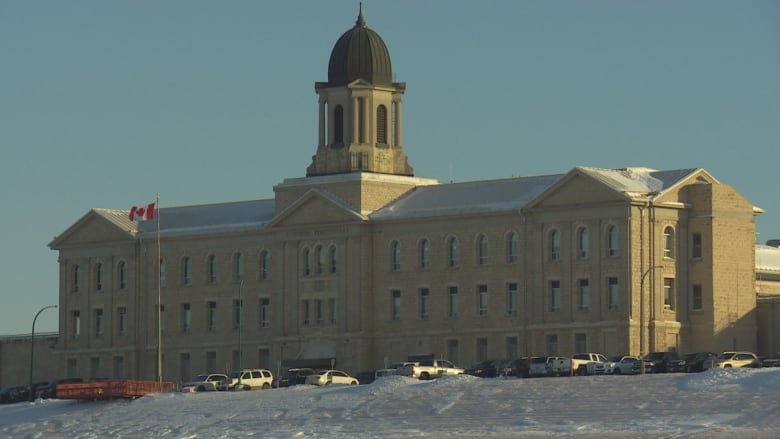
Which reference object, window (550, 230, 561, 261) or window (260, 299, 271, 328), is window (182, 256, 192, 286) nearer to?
window (260, 299, 271, 328)

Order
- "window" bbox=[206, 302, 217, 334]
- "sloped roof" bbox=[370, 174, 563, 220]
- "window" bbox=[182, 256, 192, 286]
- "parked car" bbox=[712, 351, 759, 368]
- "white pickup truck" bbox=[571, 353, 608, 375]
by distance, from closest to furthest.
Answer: "parked car" bbox=[712, 351, 759, 368] → "white pickup truck" bbox=[571, 353, 608, 375] → "sloped roof" bbox=[370, 174, 563, 220] → "window" bbox=[206, 302, 217, 334] → "window" bbox=[182, 256, 192, 286]

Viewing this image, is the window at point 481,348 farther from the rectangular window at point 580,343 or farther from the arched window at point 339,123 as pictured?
the arched window at point 339,123

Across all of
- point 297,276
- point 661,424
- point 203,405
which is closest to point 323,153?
point 297,276

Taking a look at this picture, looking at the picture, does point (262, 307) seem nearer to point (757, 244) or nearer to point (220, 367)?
point (220, 367)

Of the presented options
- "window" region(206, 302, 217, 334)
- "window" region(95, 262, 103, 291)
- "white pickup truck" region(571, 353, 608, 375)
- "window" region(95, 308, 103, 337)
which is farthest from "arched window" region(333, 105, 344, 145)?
"white pickup truck" region(571, 353, 608, 375)

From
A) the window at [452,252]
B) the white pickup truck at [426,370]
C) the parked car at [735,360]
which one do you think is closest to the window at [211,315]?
the window at [452,252]

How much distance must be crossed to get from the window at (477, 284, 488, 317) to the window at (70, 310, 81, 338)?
1152 inches

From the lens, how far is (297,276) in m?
160

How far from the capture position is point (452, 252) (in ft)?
507

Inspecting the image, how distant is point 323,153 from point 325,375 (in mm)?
24103

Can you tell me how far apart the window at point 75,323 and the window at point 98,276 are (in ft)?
7.15

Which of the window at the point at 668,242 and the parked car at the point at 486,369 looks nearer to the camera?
the parked car at the point at 486,369

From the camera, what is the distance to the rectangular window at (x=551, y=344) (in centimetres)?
14888

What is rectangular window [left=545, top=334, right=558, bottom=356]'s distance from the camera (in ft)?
488
